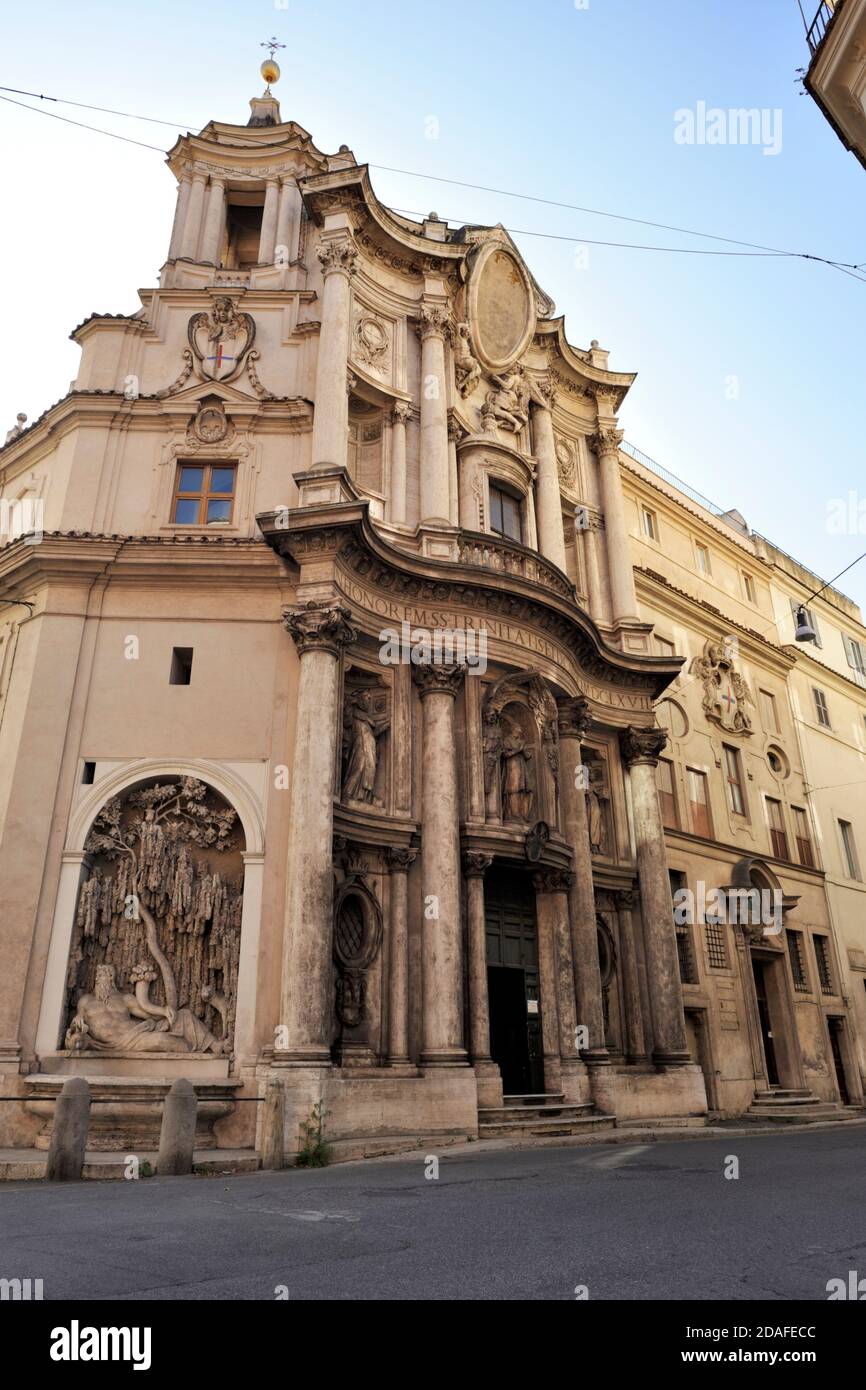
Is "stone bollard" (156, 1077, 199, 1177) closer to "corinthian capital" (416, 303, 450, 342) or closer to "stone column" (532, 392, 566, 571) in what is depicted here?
"stone column" (532, 392, 566, 571)

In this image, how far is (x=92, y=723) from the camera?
17812mm

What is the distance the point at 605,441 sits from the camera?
2827cm

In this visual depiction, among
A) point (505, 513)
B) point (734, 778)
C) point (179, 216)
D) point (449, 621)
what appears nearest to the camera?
point (449, 621)

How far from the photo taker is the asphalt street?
17.7 ft

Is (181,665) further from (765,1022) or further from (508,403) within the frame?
(765,1022)

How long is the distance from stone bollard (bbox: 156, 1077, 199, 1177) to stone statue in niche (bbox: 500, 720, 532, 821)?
31.5 ft

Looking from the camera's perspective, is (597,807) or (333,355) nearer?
(333,355)

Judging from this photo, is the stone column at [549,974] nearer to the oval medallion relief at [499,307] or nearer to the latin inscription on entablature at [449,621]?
the latin inscription on entablature at [449,621]

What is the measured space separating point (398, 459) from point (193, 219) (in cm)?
930

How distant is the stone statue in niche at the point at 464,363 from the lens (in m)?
24.5

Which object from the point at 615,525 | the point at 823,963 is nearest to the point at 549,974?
the point at 615,525

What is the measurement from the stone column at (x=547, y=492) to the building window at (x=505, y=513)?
23.3 inches

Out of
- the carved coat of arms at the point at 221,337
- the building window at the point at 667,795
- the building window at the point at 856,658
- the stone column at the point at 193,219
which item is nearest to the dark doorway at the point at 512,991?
the building window at the point at 667,795

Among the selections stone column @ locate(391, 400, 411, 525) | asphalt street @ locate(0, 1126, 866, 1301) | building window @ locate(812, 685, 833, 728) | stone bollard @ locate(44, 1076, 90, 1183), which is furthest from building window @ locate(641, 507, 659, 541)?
stone bollard @ locate(44, 1076, 90, 1183)
